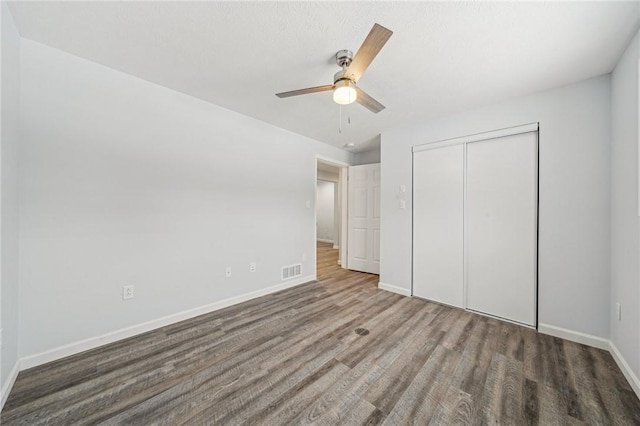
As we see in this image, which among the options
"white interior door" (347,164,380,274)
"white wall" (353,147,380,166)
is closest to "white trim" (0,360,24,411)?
"white interior door" (347,164,380,274)

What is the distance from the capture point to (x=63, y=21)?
5.06 feet

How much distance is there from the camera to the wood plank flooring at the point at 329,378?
1.35 metres

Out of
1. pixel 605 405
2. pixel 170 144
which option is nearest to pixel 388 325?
pixel 605 405

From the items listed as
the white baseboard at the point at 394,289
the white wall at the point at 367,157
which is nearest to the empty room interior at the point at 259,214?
the white baseboard at the point at 394,289

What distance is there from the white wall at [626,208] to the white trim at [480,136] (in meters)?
0.56

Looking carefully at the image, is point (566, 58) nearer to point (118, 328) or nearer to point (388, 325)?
point (388, 325)

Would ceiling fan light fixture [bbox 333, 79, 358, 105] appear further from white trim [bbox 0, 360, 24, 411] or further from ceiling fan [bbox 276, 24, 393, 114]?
white trim [bbox 0, 360, 24, 411]

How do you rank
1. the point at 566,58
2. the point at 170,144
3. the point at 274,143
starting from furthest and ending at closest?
the point at 274,143, the point at 170,144, the point at 566,58

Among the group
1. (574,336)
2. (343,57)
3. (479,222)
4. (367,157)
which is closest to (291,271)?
(479,222)

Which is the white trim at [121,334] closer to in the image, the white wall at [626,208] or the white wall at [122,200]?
the white wall at [122,200]

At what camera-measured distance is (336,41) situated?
5.46ft

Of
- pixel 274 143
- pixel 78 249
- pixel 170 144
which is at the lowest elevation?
pixel 78 249

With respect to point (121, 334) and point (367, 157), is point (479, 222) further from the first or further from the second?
point (121, 334)

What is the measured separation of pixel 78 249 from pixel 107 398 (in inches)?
46.5
